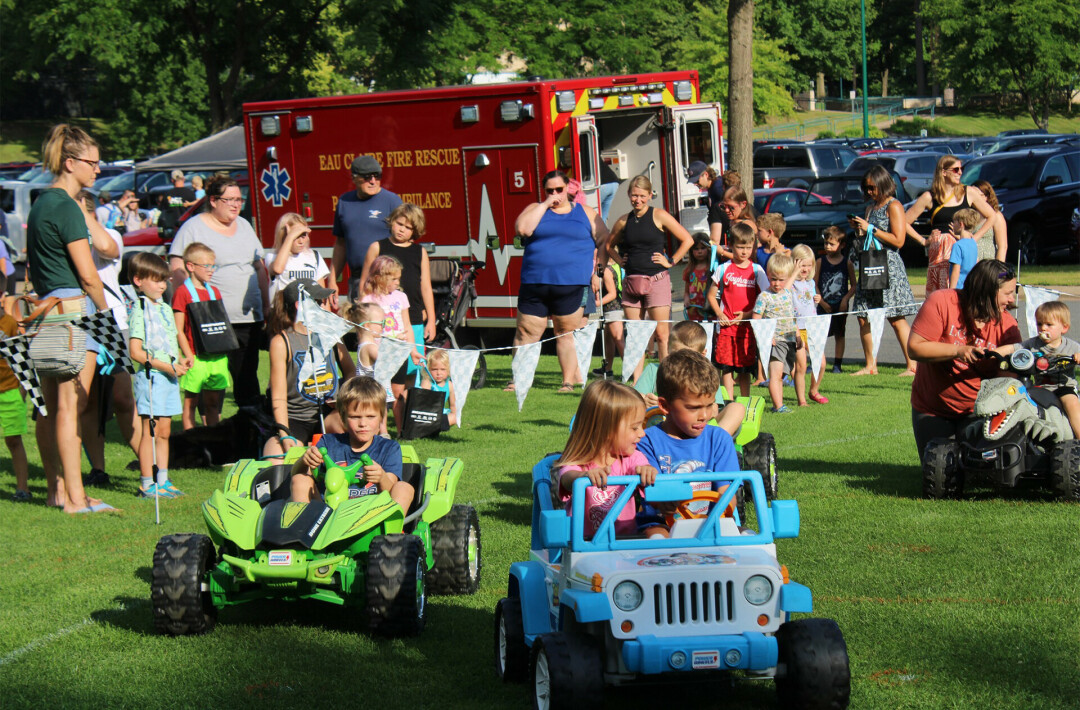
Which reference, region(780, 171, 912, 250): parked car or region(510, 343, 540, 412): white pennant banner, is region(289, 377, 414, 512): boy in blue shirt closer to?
region(510, 343, 540, 412): white pennant banner

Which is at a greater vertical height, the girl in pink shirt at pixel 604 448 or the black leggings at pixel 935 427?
the girl in pink shirt at pixel 604 448

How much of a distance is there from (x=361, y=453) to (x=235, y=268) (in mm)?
4080

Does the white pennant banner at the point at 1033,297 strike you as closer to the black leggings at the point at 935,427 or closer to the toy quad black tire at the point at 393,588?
the black leggings at the point at 935,427

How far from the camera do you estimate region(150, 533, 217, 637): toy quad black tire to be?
5.46 m

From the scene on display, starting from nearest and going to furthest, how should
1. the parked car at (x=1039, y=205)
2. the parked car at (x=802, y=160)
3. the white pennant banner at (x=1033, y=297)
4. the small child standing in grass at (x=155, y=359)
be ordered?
the small child standing in grass at (x=155, y=359), the white pennant banner at (x=1033, y=297), the parked car at (x=1039, y=205), the parked car at (x=802, y=160)

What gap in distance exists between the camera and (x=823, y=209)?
2303cm

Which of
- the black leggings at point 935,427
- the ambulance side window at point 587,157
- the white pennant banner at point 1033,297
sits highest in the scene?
the ambulance side window at point 587,157

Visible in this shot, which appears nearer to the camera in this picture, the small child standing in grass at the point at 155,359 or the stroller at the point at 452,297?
the small child standing in grass at the point at 155,359

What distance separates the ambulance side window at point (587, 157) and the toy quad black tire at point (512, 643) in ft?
33.1

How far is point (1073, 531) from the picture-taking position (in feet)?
22.3

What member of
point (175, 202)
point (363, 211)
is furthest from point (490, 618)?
point (175, 202)

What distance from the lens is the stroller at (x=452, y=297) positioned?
1320 centimetres

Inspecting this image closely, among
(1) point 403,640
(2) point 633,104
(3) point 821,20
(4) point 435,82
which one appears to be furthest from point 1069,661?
(3) point 821,20

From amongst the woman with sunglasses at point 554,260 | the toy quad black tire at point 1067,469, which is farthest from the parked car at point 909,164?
the toy quad black tire at point 1067,469
